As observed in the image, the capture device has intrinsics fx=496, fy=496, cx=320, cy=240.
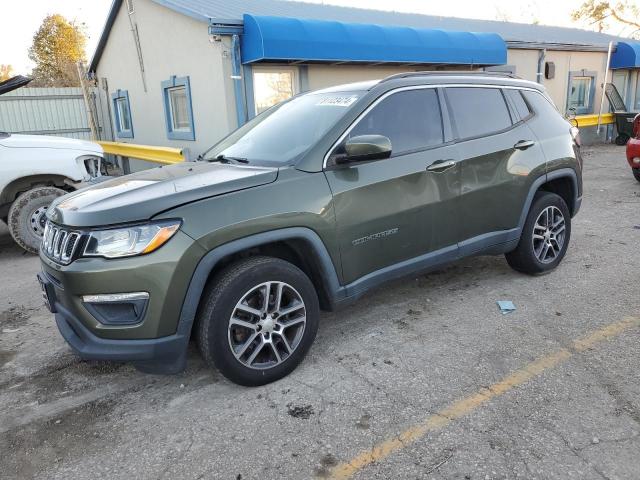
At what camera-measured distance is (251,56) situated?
888cm

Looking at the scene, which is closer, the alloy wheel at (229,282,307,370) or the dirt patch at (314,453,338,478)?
the dirt patch at (314,453,338,478)

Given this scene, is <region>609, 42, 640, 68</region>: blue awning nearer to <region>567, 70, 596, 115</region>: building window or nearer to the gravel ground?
<region>567, 70, 596, 115</region>: building window

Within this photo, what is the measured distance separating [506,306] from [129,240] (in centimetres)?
303

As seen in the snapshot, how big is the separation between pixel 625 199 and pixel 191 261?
7.93 m

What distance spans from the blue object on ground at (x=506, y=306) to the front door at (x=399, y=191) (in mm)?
667

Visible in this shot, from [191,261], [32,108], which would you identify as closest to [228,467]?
[191,261]

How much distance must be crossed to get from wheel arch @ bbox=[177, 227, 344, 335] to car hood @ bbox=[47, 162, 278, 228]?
0.33m

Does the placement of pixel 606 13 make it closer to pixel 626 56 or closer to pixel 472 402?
pixel 626 56

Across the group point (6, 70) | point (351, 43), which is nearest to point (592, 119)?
point (351, 43)

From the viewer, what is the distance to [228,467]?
2.44 m

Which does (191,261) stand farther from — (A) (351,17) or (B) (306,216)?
(A) (351,17)

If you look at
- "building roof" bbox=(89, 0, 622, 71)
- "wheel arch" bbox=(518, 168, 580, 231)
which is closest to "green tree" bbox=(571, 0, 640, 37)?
"building roof" bbox=(89, 0, 622, 71)

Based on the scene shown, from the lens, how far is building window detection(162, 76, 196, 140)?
10.8 meters

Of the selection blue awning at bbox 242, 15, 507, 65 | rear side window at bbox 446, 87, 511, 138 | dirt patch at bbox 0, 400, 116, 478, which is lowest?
dirt patch at bbox 0, 400, 116, 478
